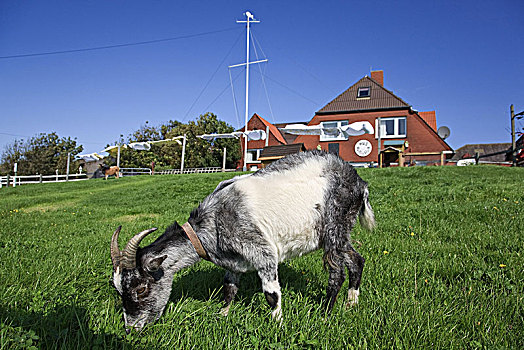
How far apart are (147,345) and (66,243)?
3.93 metres

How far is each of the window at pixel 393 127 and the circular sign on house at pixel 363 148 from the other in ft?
5.57

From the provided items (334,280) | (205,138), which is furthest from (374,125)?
(334,280)

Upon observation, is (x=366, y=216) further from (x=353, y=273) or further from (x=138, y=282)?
(x=138, y=282)

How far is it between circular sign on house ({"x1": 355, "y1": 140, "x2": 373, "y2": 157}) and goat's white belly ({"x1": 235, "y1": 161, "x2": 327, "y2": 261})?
2728 cm

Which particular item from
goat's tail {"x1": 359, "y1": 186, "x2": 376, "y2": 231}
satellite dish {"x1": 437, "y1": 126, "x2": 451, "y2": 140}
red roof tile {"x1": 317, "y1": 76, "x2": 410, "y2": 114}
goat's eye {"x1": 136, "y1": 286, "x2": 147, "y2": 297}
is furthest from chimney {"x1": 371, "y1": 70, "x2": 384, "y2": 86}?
goat's eye {"x1": 136, "y1": 286, "x2": 147, "y2": 297}

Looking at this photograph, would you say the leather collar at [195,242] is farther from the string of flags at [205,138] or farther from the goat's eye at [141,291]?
the string of flags at [205,138]

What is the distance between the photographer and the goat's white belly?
10.5 ft

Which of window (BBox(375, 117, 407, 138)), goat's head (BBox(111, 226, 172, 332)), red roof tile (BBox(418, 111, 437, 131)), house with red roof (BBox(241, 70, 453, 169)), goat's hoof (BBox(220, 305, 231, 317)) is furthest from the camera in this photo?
red roof tile (BBox(418, 111, 437, 131))

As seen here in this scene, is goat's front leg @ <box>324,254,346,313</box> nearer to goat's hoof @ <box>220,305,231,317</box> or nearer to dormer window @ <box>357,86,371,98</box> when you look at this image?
goat's hoof @ <box>220,305,231,317</box>

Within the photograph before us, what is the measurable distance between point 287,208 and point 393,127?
2935cm

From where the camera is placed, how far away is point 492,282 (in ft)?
11.8

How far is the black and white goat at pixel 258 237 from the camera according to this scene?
299 centimetres

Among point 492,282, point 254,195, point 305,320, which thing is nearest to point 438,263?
point 492,282

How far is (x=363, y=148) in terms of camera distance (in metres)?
29.5
